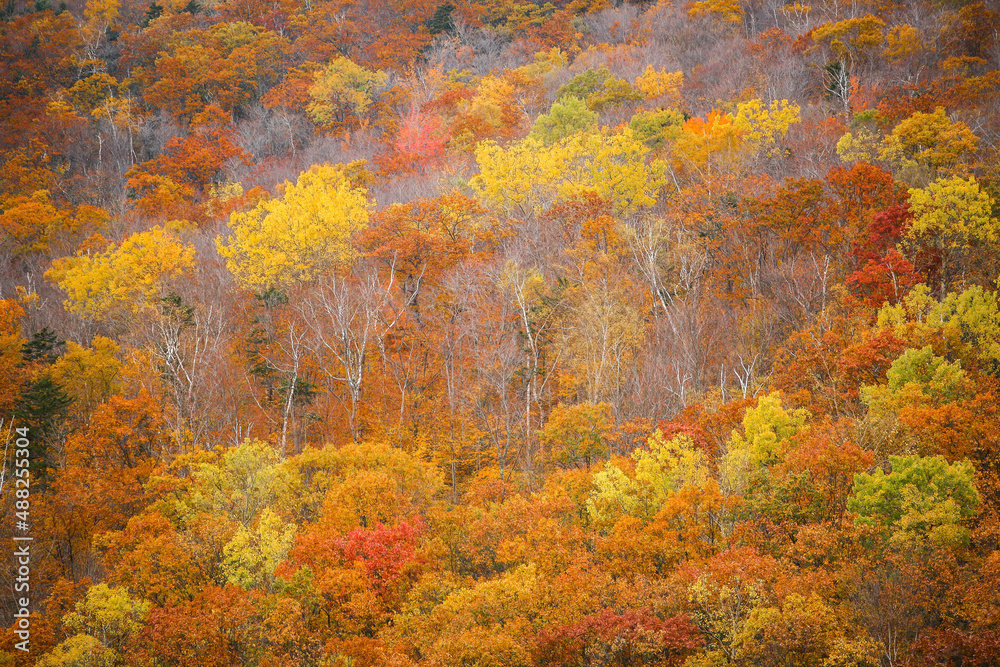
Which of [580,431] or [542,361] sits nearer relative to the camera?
[580,431]

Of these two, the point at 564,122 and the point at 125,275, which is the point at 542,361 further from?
the point at 125,275

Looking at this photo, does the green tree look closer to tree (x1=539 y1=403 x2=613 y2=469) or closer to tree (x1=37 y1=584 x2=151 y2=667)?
tree (x1=539 y1=403 x2=613 y2=469)

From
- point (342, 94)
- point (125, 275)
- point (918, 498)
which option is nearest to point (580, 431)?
point (918, 498)

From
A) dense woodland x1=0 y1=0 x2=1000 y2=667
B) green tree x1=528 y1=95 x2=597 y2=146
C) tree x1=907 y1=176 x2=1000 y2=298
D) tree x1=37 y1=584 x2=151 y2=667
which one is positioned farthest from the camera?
green tree x1=528 y1=95 x2=597 y2=146

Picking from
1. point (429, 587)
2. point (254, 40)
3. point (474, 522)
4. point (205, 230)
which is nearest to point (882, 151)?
point (474, 522)

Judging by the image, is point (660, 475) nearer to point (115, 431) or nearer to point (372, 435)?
point (372, 435)

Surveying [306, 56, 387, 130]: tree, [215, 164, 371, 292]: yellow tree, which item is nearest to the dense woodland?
[215, 164, 371, 292]: yellow tree

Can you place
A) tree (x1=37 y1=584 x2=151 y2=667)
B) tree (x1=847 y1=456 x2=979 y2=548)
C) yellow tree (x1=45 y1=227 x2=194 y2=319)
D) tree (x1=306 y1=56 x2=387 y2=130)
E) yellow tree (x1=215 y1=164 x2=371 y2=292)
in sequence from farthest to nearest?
1. tree (x1=306 y1=56 x2=387 y2=130)
2. yellow tree (x1=45 y1=227 x2=194 y2=319)
3. yellow tree (x1=215 y1=164 x2=371 y2=292)
4. tree (x1=37 y1=584 x2=151 y2=667)
5. tree (x1=847 y1=456 x2=979 y2=548)

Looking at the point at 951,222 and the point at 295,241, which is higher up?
the point at 951,222
